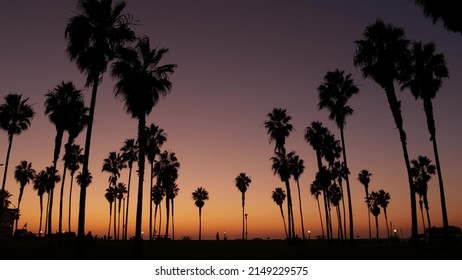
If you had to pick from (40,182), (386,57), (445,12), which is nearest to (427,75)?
(386,57)

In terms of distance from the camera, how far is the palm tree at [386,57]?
102ft

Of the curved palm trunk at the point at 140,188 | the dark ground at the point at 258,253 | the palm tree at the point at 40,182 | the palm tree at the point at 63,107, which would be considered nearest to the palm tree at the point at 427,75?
the dark ground at the point at 258,253

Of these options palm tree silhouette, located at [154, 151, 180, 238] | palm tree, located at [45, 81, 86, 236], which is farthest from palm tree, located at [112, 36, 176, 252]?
palm tree silhouette, located at [154, 151, 180, 238]

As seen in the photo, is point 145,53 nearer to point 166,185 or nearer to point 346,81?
point 346,81

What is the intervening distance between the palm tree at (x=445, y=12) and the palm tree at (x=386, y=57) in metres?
10.6

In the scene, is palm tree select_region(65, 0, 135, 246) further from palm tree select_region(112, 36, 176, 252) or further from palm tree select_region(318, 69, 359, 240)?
palm tree select_region(318, 69, 359, 240)

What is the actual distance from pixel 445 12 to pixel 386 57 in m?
11.5

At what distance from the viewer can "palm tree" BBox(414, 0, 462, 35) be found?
1986cm

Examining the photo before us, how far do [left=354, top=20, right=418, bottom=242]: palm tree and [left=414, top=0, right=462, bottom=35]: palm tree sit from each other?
10642mm

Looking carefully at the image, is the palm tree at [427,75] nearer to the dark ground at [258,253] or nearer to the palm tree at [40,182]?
the dark ground at [258,253]

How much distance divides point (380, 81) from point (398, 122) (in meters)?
3.55
